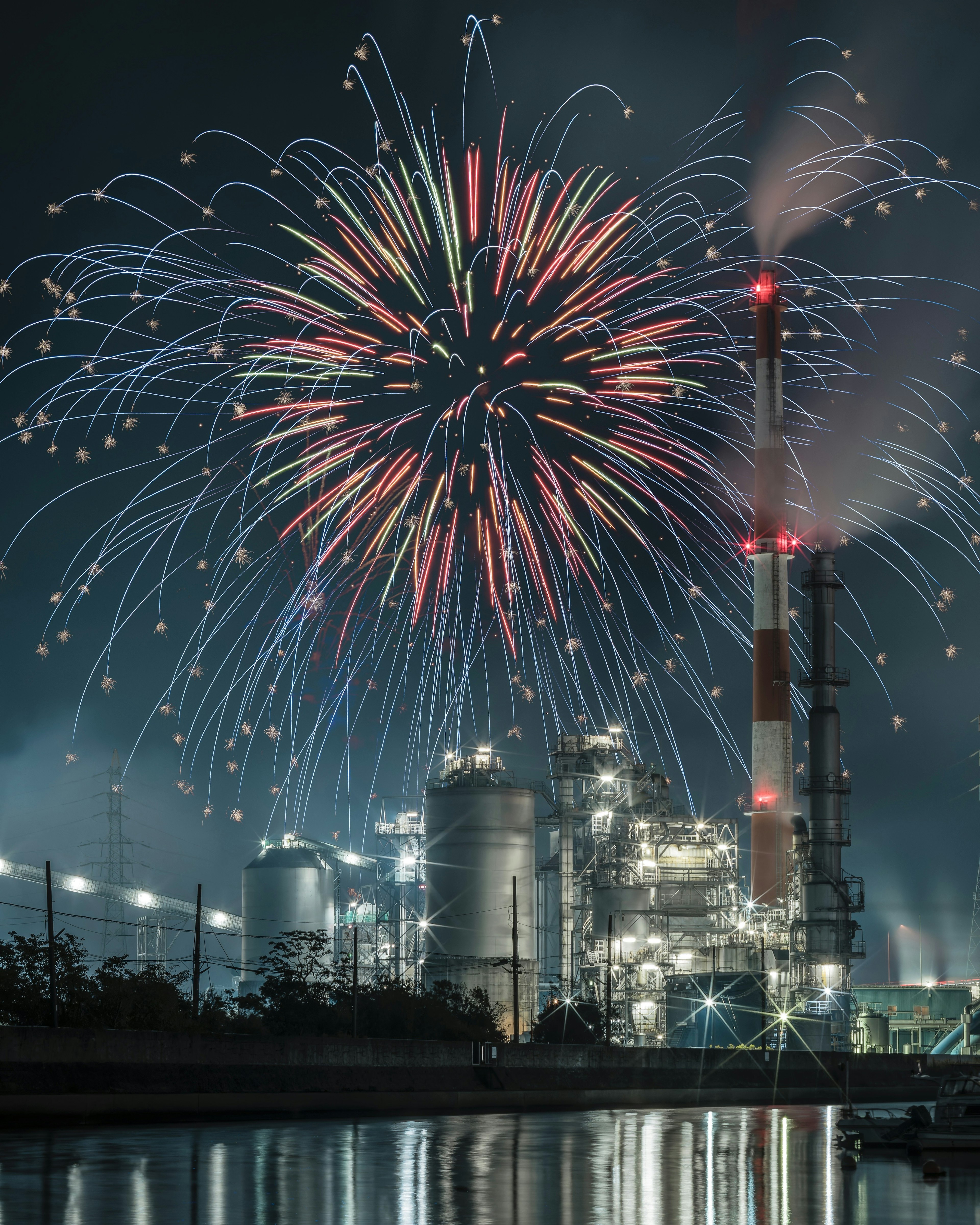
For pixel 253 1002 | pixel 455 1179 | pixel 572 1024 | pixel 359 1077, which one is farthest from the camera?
pixel 572 1024

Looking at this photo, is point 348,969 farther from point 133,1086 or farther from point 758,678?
point 133,1086

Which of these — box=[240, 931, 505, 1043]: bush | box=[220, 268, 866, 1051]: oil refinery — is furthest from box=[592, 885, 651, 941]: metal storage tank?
box=[240, 931, 505, 1043]: bush

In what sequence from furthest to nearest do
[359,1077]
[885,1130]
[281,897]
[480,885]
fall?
[281,897]
[480,885]
[359,1077]
[885,1130]

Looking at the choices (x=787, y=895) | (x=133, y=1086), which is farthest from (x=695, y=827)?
(x=133, y=1086)

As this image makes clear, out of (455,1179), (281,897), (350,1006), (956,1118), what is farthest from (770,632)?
(455,1179)

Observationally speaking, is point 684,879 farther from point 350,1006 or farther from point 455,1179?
point 455,1179

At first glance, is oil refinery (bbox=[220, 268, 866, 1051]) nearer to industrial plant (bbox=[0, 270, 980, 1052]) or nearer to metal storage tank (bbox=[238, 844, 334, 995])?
industrial plant (bbox=[0, 270, 980, 1052])

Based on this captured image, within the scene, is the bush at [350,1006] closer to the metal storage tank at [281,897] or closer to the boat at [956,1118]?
the boat at [956,1118]
